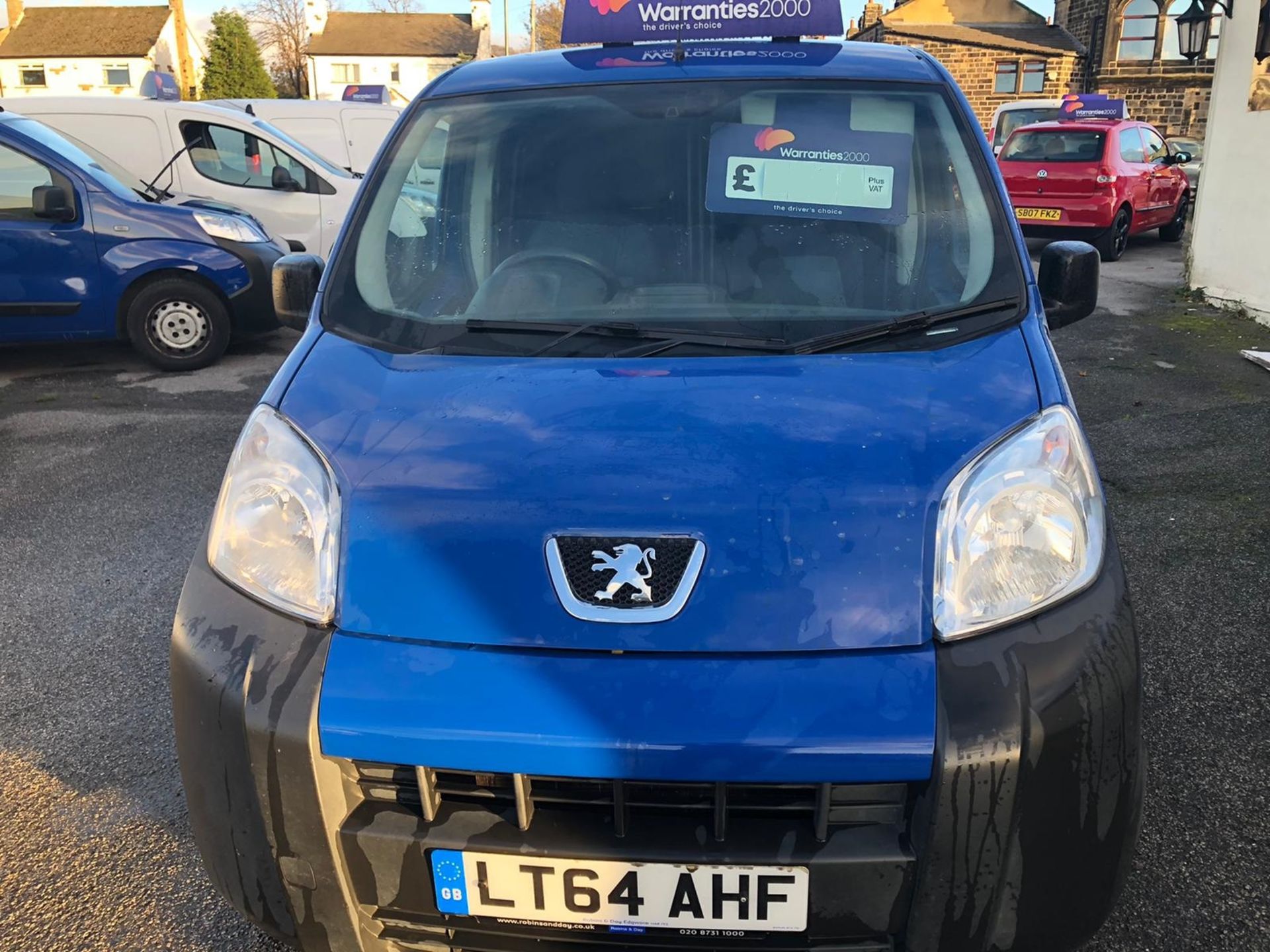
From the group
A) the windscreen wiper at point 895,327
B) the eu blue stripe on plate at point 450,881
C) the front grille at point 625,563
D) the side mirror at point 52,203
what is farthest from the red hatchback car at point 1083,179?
the eu blue stripe on plate at point 450,881

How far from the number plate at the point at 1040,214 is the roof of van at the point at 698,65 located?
11.2 m

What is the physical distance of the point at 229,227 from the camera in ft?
25.4

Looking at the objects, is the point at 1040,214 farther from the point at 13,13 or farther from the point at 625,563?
the point at 13,13

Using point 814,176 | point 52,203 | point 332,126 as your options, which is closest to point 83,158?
point 52,203

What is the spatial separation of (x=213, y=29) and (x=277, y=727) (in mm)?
50455

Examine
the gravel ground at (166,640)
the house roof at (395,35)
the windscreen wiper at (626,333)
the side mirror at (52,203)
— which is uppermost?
the house roof at (395,35)

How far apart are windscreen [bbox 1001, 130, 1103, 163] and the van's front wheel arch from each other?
10.2 metres

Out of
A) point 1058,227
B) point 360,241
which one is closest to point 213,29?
point 1058,227

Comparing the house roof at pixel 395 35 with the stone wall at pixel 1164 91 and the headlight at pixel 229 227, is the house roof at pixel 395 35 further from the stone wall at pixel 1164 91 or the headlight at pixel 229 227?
the headlight at pixel 229 227

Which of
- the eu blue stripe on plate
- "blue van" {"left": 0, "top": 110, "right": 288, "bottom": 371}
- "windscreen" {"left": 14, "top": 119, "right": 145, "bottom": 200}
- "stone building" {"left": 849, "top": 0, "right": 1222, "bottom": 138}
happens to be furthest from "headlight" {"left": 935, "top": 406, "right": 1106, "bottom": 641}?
"stone building" {"left": 849, "top": 0, "right": 1222, "bottom": 138}

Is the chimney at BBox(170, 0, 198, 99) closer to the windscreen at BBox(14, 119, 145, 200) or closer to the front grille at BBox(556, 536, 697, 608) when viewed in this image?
the windscreen at BBox(14, 119, 145, 200)

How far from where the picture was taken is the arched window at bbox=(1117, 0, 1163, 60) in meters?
33.2

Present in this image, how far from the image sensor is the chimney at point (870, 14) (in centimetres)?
4150

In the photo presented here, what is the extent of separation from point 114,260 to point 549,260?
5.87 m
